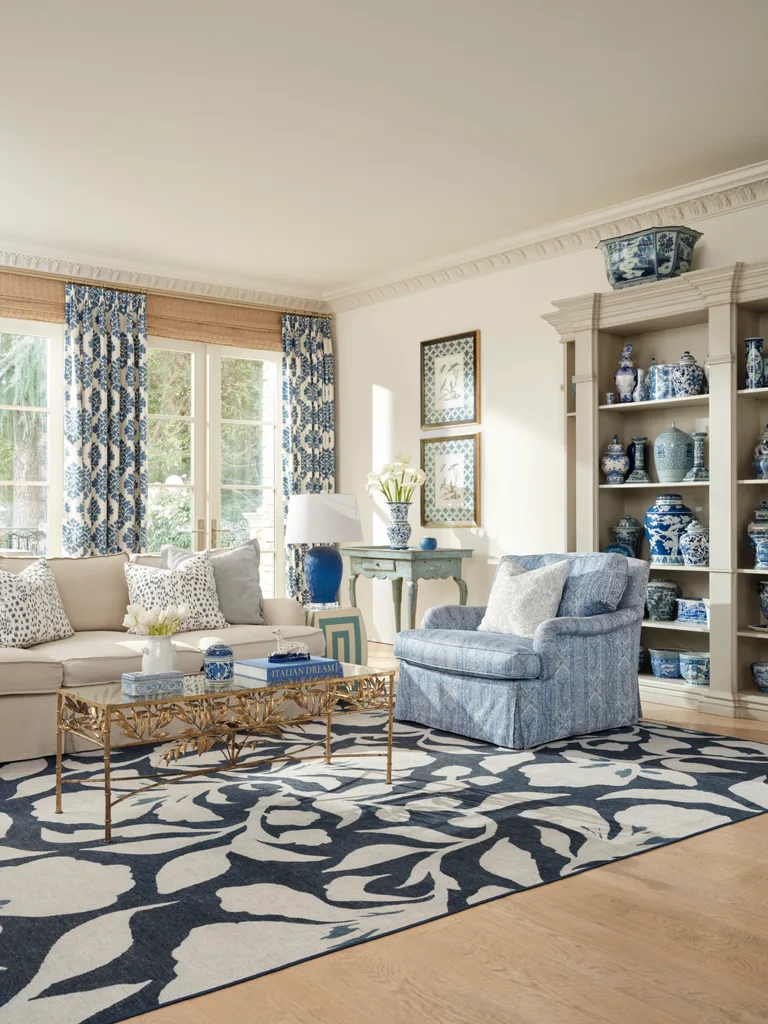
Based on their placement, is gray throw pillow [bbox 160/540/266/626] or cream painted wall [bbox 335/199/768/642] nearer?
gray throw pillow [bbox 160/540/266/626]

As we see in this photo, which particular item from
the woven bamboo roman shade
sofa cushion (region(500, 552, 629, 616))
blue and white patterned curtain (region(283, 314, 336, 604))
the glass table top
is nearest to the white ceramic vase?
the glass table top

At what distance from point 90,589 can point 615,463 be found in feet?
10.1

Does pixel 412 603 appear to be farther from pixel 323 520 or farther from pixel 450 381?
pixel 450 381

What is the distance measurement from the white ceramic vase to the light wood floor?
60.7 inches

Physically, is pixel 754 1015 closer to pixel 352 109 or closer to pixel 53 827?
pixel 53 827

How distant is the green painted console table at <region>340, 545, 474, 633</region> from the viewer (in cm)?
658

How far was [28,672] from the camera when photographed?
4.14 metres

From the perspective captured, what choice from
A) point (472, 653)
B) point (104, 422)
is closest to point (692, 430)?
point (472, 653)

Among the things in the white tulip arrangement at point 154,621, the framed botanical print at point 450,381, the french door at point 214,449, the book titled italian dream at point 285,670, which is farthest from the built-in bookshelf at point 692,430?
the white tulip arrangement at point 154,621

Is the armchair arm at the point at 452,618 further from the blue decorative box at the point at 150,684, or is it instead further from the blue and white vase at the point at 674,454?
the blue decorative box at the point at 150,684

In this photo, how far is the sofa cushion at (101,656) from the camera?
14.0ft

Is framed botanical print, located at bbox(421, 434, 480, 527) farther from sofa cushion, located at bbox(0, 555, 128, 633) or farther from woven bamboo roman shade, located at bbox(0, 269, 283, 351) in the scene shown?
sofa cushion, located at bbox(0, 555, 128, 633)

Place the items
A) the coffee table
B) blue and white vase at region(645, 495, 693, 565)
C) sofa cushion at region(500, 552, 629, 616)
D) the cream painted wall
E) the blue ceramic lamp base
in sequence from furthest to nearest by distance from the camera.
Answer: the cream painted wall < the blue ceramic lamp base < blue and white vase at region(645, 495, 693, 565) < sofa cushion at region(500, 552, 629, 616) < the coffee table

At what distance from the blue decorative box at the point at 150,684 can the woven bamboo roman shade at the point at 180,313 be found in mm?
4173
